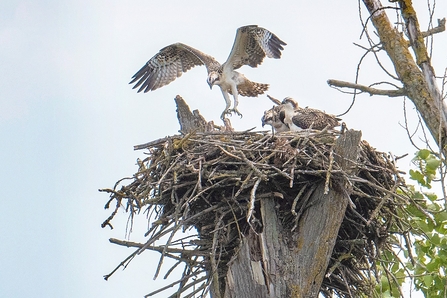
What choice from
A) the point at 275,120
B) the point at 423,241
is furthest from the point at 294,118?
the point at 423,241

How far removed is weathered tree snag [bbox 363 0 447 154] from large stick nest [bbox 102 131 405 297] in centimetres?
97

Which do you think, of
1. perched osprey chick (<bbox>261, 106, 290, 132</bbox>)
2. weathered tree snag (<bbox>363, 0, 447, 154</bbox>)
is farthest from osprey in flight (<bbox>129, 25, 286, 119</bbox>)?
weathered tree snag (<bbox>363, 0, 447, 154</bbox>)

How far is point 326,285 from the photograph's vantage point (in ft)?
18.2

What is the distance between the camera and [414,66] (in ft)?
13.7

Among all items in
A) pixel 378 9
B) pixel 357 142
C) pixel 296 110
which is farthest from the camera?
pixel 296 110

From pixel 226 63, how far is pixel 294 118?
7.43ft

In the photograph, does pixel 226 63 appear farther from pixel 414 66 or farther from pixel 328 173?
pixel 414 66

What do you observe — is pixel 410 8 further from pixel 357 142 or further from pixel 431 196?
pixel 431 196

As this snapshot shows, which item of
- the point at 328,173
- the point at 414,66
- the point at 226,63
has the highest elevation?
the point at 226,63

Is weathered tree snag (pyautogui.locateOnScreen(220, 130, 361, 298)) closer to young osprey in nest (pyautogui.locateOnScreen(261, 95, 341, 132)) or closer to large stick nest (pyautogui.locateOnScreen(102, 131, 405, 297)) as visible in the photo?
large stick nest (pyautogui.locateOnScreen(102, 131, 405, 297))

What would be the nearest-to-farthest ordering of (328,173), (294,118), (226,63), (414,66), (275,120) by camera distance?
1. (414,66)
2. (328,173)
3. (294,118)
4. (275,120)
5. (226,63)

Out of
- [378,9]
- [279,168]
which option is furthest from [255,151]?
[378,9]

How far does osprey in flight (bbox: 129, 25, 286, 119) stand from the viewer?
8.52 meters

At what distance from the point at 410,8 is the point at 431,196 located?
1775 mm
